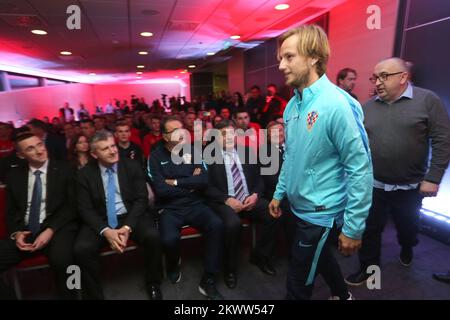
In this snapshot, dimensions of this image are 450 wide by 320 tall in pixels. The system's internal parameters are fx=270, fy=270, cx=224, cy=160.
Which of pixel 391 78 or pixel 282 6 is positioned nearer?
pixel 391 78

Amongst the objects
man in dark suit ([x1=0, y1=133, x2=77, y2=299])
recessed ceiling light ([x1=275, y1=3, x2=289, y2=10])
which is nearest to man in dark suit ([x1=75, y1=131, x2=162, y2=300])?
man in dark suit ([x1=0, y1=133, x2=77, y2=299])

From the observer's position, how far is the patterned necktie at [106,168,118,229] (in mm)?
2059

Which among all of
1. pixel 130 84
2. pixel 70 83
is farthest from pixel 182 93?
pixel 70 83

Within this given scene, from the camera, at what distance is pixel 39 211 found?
1992mm

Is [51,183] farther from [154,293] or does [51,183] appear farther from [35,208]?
[154,293]

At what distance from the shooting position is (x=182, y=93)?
20859mm

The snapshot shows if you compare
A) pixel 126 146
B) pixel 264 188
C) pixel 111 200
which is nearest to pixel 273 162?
pixel 264 188

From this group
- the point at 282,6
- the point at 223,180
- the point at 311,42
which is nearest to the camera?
the point at 311,42

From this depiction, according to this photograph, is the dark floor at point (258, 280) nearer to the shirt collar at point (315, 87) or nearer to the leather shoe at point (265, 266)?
the leather shoe at point (265, 266)

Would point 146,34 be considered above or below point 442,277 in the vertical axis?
above

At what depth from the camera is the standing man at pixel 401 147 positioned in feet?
6.18

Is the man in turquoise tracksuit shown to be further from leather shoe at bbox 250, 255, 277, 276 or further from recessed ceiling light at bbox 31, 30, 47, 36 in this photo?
recessed ceiling light at bbox 31, 30, 47, 36

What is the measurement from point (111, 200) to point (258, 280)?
4.38ft

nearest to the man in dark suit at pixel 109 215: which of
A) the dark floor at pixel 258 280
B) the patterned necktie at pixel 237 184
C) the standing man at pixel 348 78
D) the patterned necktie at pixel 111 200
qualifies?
the patterned necktie at pixel 111 200
